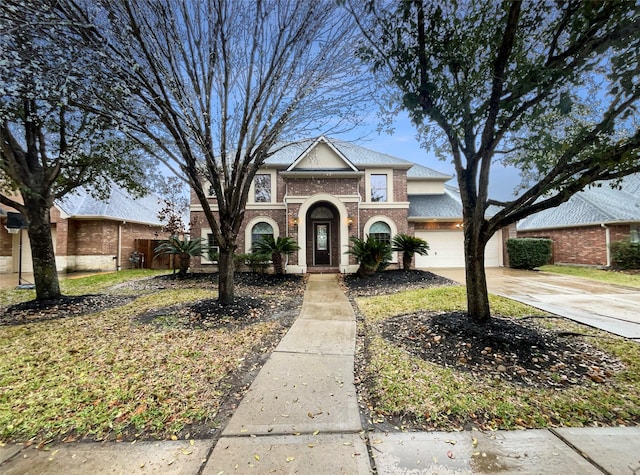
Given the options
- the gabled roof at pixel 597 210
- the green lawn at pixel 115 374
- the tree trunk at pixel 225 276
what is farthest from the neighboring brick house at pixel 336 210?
the green lawn at pixel 115 374

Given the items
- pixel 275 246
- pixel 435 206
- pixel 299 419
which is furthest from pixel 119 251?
pixel 435 206

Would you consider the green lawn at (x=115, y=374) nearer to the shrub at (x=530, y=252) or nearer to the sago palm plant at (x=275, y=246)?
the sago palm plant at (x=275, y=246)

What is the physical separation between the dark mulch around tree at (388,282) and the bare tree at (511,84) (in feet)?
14.8

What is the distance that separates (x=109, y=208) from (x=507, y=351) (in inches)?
728

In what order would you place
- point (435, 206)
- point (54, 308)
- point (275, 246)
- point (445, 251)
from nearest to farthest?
point (54, 308)
point (275, 246)
point (445, 251)
point (435, 206)

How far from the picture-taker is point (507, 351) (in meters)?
3.84

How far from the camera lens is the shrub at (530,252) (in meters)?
14.1

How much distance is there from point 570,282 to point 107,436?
13.8m

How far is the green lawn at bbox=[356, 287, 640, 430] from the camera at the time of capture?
2.59 meters

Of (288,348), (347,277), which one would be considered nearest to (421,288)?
(347,277)

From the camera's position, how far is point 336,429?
2449 mm

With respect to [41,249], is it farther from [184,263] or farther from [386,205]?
[386,205]

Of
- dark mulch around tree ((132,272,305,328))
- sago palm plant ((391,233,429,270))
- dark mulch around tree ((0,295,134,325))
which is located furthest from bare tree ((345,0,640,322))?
dark mulch around tree ((0,295,134,325))

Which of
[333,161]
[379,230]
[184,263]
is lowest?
[184,263]
